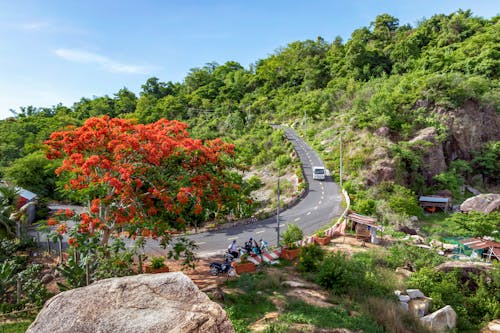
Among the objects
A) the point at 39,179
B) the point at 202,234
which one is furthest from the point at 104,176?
the point at 39,179

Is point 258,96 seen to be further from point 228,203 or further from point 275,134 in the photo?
point 228,203

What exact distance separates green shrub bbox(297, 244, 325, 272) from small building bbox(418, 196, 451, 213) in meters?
23.6

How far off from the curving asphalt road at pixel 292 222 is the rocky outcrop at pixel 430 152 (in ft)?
40.4

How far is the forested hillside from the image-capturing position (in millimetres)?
36000

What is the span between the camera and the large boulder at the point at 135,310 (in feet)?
17.4

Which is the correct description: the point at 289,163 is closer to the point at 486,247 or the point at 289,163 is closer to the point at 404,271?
the point at 486,247

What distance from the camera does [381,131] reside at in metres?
40.8

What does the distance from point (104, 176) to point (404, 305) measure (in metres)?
13.1

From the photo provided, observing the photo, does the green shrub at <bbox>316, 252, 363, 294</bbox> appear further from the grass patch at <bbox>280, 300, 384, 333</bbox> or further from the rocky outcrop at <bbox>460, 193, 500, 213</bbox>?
the rocky outcrop at <bbox>460, 193, 500, 213</bbox>

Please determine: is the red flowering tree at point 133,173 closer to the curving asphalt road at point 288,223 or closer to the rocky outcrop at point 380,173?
the curving asphalt road at point 288,223

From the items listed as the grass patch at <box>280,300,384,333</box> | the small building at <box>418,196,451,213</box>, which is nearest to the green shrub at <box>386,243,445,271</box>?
the grass patch at <box>280,300,384,333</box>

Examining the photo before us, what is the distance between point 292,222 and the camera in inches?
995

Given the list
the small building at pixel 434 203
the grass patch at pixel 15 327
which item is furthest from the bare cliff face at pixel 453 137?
the grass patch at pixel 15 327

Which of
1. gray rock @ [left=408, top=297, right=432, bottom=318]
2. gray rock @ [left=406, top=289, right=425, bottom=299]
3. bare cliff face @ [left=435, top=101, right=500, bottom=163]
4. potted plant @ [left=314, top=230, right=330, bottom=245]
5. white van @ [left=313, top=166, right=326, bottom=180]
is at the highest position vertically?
bare cliff face @ [left=435, top=101, right=500, bottom=163]
